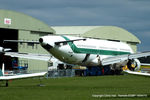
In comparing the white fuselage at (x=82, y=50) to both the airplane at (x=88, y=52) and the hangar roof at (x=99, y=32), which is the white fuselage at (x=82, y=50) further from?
the hangar roof at (x=99, y=32)

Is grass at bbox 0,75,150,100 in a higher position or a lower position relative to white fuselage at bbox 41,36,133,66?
lower

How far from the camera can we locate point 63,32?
3332 inches

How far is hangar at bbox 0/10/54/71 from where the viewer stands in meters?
61.9

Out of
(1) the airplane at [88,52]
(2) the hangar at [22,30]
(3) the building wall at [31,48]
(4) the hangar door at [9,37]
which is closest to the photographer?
(1) the airplane at [88,52]

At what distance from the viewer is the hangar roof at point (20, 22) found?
200ft

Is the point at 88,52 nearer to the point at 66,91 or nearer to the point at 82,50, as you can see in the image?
the point at 82,50

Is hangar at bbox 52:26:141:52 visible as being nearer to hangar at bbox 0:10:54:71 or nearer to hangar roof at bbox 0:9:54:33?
hangar at bbox 0:10:54:71

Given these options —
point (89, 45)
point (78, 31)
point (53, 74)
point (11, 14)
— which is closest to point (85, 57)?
point (89, 45)

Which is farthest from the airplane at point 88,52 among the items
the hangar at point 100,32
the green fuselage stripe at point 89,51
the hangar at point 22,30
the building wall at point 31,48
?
the hangar at point 100,32

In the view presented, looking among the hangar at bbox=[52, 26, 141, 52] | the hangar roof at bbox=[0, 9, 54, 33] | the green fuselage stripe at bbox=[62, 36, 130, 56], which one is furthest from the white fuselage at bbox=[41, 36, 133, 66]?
the hangar at bbox=[52, 26, 141, 52]

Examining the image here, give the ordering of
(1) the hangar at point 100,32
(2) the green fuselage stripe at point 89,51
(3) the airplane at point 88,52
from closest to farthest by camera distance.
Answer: (3) the airplane at point 88,52, (2) the green fuselage stripe at point 89,51, (1) the hangar at point 100,32

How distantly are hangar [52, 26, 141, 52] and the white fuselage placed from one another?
20.7 meters

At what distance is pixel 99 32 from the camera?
A: 8369 cm

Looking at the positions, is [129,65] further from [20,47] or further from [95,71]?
[20,47]
